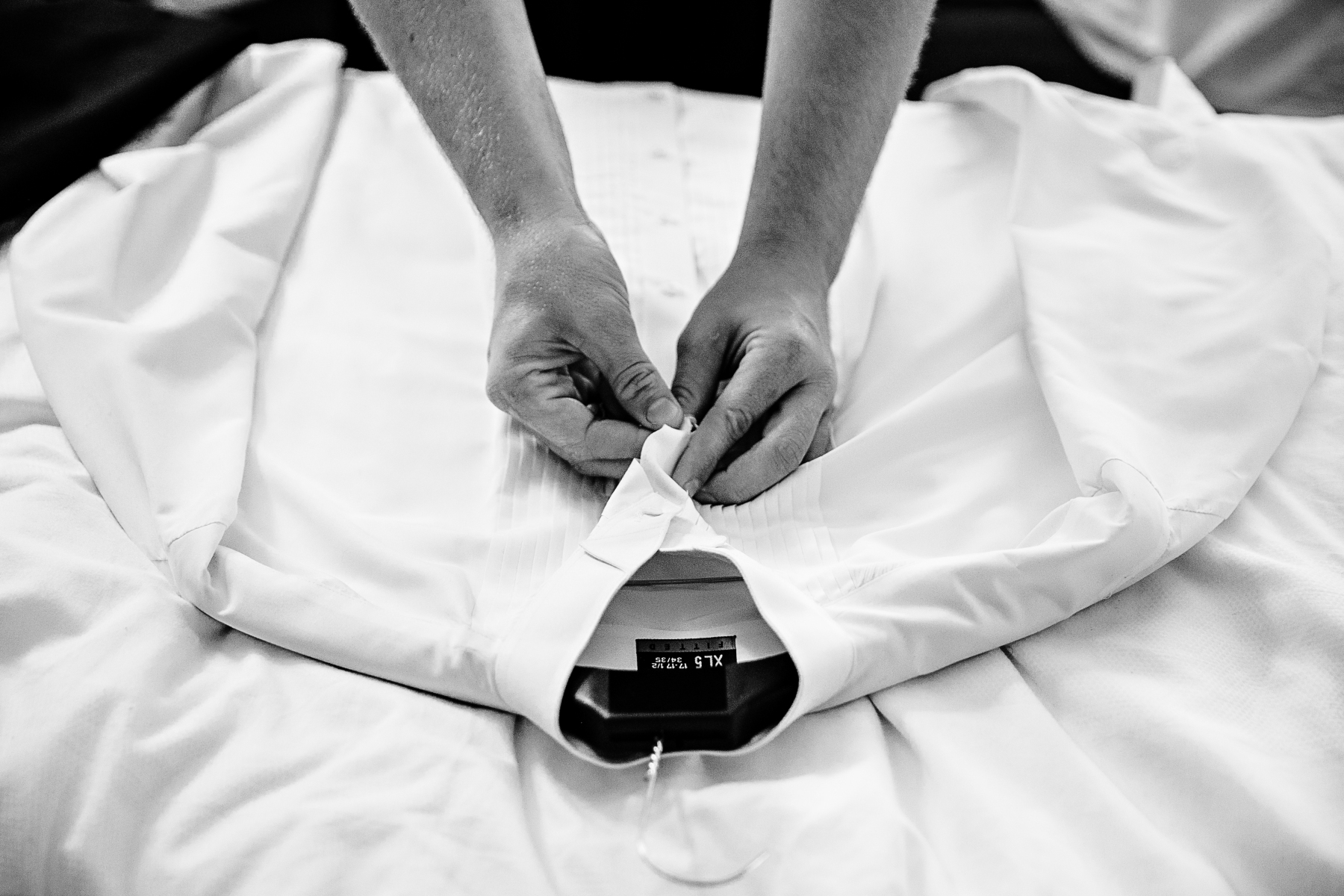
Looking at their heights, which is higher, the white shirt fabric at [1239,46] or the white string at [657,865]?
the white shirt fabric at [1239,46]

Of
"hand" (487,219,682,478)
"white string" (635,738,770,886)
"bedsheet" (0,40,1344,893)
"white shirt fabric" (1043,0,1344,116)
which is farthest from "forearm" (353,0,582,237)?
"white shirt fabric" (1043,0,1344,116)

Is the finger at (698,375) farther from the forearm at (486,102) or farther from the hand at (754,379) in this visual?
the forearm at (486,102)

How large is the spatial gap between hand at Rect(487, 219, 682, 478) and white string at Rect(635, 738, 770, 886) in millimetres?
224

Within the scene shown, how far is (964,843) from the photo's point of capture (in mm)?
560

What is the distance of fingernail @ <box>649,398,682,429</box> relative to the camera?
742 mm

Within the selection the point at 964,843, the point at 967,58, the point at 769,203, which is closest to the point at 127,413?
the point at 769,203

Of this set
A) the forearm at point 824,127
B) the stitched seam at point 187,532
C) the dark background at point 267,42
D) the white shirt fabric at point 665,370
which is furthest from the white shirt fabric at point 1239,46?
the stitched seam at point 187,532

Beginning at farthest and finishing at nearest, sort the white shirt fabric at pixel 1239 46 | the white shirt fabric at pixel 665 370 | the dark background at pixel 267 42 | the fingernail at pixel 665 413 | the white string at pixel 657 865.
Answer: the white shirt fabric at pixel 1239 46, the dark background at pixel 267 42, the fingernail at pixel 665 413, the white shirt fabric at pixel 665 370, the white string at pixel 657 865

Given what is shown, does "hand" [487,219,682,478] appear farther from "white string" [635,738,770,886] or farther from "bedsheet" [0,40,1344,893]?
"white string" [635,738,770,886]

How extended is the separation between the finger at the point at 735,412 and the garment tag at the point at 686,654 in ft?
0.44

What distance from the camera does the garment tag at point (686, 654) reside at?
612 mm

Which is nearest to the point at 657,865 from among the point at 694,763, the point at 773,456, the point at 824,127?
the point at 694,763

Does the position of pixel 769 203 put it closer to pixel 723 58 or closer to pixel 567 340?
pixel 567 340

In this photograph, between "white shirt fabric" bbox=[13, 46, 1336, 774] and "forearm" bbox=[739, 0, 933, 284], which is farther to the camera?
"forearm" bbox=[739, 0, 933, 284]
